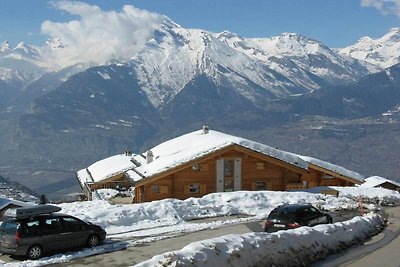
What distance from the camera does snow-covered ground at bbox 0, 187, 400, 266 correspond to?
80.7 ft

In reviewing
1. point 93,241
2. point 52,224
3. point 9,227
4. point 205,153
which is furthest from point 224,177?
point 9,227

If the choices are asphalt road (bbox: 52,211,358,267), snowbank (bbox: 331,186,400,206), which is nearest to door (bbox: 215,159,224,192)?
snowbank (bbox: 331,186,400,206)

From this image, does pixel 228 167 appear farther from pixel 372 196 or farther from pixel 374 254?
pixel 374 254

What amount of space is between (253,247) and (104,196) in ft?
122

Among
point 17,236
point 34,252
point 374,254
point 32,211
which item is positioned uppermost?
point 32,211

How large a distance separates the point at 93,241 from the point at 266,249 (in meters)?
8.07

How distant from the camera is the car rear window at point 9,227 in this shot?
21.5 meters

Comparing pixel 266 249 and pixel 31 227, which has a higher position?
pixel 31 227

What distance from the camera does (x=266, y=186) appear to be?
164 feet

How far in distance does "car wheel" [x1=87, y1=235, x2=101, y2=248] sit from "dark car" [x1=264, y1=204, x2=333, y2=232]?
7.48 meters

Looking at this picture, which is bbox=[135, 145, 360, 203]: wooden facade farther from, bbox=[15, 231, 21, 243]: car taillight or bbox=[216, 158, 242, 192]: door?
bbox=[15, 231, 21, 243]: car taillight

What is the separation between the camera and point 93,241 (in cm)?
2375

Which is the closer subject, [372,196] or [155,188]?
[372,196]

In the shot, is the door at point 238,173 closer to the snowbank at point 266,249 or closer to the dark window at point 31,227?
the snowbank at point 266,249
